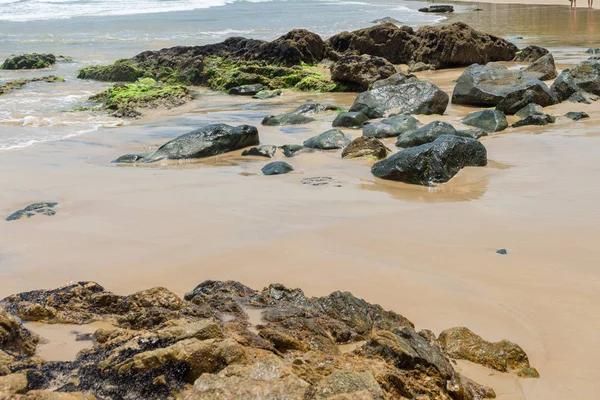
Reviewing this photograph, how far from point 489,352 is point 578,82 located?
812 centimetres

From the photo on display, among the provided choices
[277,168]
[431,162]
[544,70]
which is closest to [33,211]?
[277,168]

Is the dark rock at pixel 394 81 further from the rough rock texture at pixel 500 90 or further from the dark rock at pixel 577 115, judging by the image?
the dark rock at pixel 577 115

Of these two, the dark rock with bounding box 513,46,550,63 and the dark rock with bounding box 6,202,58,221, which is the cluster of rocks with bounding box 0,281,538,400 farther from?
the dark rock with bounding box 513,46,550,63

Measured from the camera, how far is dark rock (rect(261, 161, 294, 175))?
6234 millimetres

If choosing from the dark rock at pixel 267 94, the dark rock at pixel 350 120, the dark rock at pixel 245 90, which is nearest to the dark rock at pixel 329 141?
the dark rock at pixel 350 120

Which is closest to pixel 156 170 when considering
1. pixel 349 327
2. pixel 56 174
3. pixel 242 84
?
pixel 56 174

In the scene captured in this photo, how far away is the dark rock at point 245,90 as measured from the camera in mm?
12086

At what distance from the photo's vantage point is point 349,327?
9.70ft

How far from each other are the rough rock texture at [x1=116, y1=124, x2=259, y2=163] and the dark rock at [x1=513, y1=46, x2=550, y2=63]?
30.8ft

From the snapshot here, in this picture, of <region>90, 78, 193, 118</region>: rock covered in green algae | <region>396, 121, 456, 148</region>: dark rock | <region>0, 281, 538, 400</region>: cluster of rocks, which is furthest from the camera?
<region>90, 78, 193, 118</region>: rock covered in green algae

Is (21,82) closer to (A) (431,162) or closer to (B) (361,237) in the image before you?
(A) (431,162)

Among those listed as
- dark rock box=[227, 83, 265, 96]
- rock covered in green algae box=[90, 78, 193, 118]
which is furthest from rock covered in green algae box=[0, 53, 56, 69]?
dark rock box=[227, 83, 265, 96]

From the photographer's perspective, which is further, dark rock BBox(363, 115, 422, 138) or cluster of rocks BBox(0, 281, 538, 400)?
dark rock BBox(363, 115, 422, 138)

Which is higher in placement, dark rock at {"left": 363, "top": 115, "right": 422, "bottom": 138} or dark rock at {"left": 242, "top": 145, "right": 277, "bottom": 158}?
dark rock at {"left": 242, "top": 145, "right": 277, "bottom": 158}
